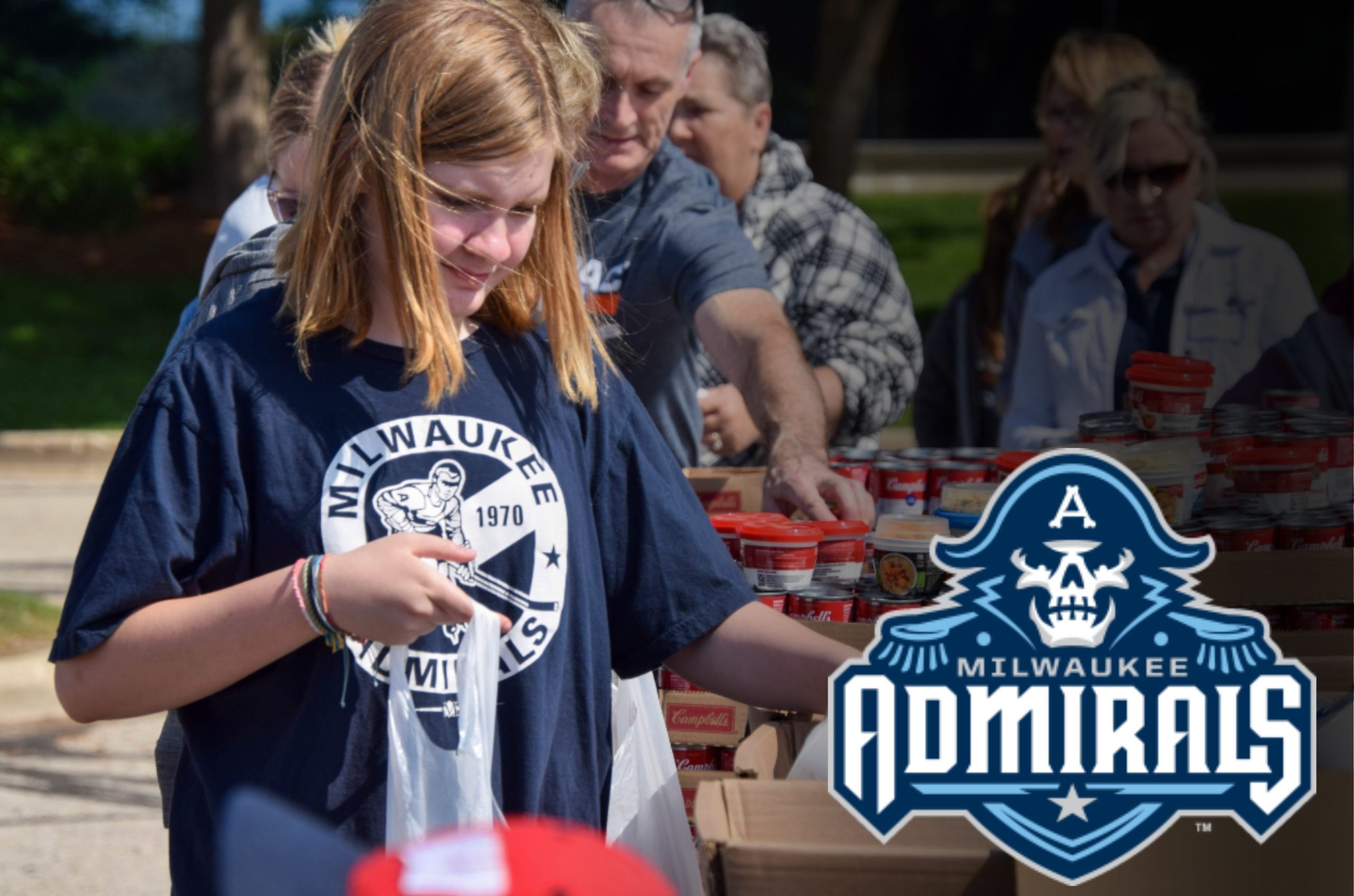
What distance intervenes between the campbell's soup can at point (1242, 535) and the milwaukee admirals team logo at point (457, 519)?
1175 millimetres

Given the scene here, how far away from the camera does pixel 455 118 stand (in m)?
1.60

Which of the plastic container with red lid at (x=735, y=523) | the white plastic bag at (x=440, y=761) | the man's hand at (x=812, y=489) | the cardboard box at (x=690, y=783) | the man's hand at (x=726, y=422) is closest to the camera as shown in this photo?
the white plastic bag at (x=440, y=761)

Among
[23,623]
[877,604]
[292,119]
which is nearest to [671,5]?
[292,119]

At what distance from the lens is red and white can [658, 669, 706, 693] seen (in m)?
2.29

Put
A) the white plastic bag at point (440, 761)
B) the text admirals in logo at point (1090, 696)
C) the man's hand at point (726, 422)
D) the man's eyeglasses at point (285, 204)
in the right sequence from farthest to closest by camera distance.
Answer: the man's hand at point (726, 422)
the man's eyeglasses at point (285, 204)
the white plastic bag at point (440, 761)
the text admirals in logo at point (1090, 696)

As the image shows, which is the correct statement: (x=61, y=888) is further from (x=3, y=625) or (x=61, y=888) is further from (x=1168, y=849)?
(x=1168, y=849)

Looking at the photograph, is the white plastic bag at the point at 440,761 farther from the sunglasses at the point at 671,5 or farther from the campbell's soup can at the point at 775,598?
the sunglasses at the point at 671,5

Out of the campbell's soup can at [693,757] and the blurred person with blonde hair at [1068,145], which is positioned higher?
the blurred person with blonde hair at [1068,145]

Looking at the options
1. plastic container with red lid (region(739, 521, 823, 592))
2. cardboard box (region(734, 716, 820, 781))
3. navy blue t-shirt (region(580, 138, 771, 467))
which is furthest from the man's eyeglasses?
cardboard box (region(734, 716, 820, 781))

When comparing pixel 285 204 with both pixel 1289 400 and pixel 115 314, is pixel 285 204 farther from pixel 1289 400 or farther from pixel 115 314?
pixel 115 314

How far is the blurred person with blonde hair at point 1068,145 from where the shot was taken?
4.55m

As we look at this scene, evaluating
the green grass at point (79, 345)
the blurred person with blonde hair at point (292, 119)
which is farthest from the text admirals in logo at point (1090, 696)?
the green grass at point (79, 345)

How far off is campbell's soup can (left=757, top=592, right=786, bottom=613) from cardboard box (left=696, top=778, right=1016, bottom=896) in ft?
2.48

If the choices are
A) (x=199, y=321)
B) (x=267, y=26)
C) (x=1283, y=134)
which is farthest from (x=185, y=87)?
(x=199, y=321)
